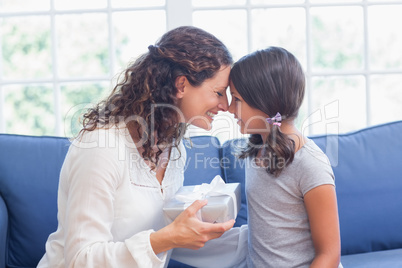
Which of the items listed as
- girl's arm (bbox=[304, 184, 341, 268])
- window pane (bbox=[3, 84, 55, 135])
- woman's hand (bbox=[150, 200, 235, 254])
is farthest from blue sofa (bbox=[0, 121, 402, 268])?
window pane (bbox=[3, 84, 55, 135])

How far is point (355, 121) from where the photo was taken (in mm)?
5531

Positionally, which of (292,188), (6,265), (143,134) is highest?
(143,134)

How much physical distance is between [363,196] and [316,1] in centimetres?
115

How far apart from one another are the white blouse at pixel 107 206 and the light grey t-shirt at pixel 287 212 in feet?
1.09

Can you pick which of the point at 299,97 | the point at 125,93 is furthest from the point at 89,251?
the point at 299,97

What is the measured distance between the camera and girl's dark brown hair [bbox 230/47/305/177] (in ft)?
4.75

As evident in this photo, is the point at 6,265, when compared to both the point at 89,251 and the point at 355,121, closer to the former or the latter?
the point at 89,251

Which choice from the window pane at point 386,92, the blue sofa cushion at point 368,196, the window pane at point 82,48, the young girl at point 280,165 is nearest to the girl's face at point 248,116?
the young girl at point 280,165

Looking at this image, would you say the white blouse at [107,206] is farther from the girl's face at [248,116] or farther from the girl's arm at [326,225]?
the girl's arm at [326,225]

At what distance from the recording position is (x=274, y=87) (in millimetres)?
1448

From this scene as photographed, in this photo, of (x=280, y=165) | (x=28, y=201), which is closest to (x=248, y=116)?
(x=280, y=165)

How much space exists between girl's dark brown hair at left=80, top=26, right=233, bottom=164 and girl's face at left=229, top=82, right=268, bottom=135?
0.13m

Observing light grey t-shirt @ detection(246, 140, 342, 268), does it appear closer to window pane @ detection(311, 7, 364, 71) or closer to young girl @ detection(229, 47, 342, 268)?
young girl @ detection(229, 47, 342, 268)

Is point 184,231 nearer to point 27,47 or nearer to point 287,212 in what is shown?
point 287,212
